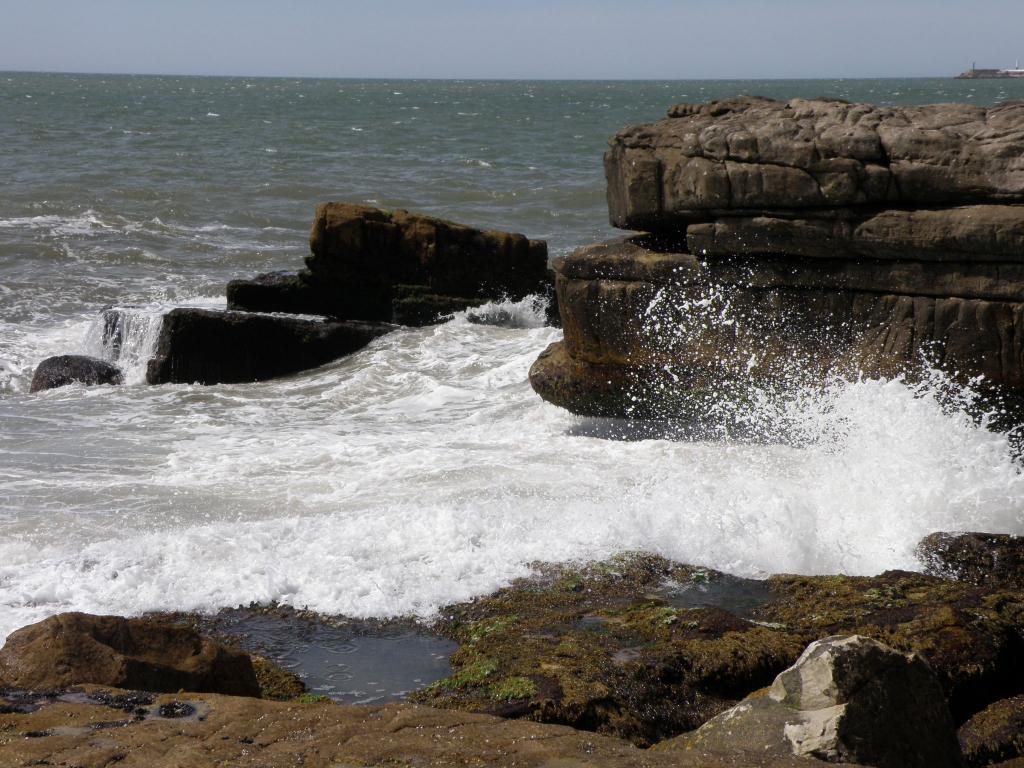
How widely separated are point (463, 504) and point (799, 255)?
2.68 meters

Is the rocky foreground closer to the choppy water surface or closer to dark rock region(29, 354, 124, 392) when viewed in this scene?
the choppy water surface

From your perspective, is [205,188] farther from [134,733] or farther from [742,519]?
[134,733]

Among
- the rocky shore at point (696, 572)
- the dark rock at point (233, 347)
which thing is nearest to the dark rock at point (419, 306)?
the rocky shore at point (696, 572)

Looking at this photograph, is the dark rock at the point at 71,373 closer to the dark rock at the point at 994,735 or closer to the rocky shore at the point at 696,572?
the rocky shore at the point at 696,572

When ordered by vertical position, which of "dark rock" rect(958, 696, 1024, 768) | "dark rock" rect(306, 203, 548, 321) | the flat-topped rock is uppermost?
the flat-topped rock

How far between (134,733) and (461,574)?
2.66 metres

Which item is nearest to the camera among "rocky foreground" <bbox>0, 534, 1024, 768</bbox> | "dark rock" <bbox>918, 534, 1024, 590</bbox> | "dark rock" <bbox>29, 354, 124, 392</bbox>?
"rocky foreground" <bbox>0, 534, 1024, 768</bbox>

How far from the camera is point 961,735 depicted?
4.45m

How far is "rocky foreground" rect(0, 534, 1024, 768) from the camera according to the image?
3580mm

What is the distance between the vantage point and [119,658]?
4449 millimetres

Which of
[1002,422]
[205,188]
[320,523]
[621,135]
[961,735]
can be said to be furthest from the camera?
[205,188]

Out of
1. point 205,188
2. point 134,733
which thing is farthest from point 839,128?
point 205,188

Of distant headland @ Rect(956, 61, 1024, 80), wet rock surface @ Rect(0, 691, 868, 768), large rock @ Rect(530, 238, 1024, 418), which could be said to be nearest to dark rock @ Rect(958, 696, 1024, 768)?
wet rock surface @ Rect(0, 691, 868, 768)

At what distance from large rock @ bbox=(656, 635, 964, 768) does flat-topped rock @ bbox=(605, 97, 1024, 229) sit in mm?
4175
